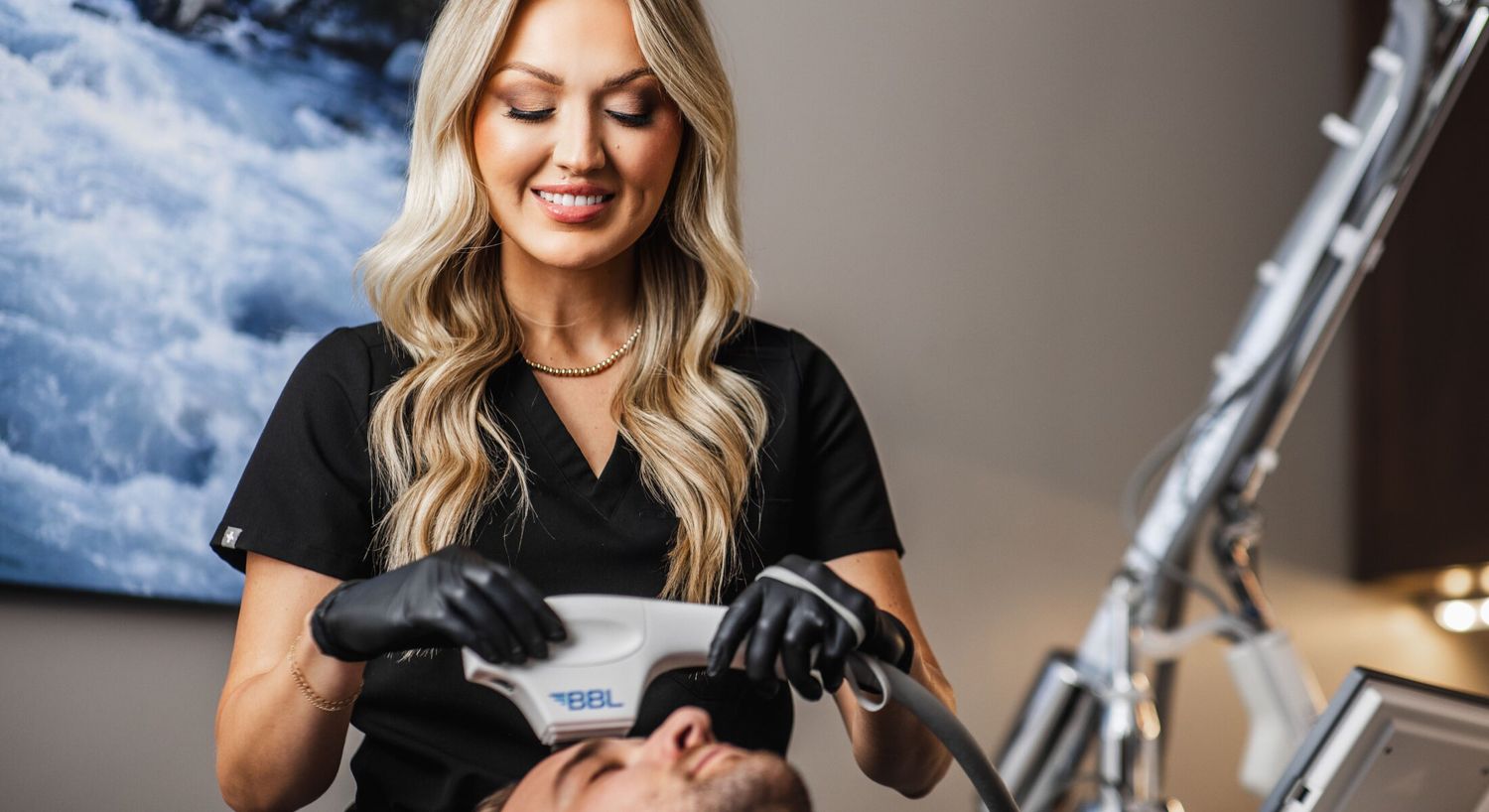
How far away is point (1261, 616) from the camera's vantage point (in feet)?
4.84

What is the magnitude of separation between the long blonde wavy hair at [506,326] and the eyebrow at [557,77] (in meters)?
0.01

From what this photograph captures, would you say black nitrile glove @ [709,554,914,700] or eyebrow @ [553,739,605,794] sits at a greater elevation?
black nitrile glove @ [709,554,914,700]

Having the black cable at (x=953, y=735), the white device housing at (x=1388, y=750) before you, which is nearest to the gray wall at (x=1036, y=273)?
the white device housing at (x=1388, y=750)

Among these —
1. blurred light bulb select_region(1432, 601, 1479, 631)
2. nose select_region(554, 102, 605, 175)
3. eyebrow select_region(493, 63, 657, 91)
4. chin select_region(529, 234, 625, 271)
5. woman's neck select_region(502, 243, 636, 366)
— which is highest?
eyebrow select_region(493, 63, 657, 91)

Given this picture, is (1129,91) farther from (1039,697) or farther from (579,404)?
(579,404)

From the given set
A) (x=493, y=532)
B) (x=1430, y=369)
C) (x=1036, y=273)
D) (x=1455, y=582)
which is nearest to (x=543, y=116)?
(x=493, y=532)

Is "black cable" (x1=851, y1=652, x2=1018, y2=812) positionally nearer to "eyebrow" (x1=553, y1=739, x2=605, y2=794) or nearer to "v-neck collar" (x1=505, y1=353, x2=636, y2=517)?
"eyebrow" (x1=553, y1=739, x2=605, y2=794)

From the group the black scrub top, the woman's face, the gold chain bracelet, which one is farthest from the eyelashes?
the gold chain bracelet

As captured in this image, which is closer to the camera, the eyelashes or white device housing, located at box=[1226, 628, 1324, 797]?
the eyelashes

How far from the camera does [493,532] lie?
50.3 inches

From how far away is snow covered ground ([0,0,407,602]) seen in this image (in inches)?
63.0

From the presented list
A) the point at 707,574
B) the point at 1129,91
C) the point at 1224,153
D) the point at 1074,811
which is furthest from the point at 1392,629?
the point at 707,574

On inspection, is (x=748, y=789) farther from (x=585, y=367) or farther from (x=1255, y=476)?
(x=1255, y=476)

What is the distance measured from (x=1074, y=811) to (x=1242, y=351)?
0.58 meters
